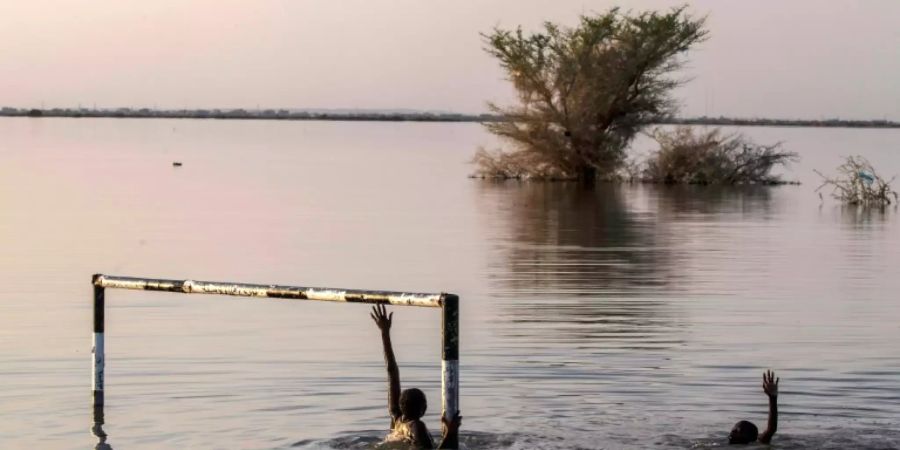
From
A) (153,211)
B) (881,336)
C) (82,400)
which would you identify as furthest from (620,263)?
(153,211)

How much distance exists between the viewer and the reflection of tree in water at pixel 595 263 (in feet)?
68.6

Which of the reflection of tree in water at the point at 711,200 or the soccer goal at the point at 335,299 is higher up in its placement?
the reflection of tree in water at the point at 711,200

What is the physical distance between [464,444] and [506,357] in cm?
470

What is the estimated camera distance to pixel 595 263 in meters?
28.8

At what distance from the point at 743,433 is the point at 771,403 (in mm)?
495

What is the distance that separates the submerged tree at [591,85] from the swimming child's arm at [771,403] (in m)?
46.7

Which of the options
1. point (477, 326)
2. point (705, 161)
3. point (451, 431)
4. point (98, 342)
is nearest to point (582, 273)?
point (477, 326)

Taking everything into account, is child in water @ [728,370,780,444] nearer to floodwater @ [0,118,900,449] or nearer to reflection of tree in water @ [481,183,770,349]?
floodwater @ [0,118,900,449]

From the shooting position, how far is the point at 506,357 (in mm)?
18297

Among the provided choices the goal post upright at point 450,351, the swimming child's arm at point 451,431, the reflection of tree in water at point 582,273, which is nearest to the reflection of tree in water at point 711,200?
the reflection of tree in water at point 582,273

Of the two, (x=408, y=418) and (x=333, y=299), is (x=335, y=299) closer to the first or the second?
(x=333, y=299)

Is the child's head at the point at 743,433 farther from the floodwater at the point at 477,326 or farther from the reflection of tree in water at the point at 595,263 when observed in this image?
the reflection of tree in water at the point at 595,263

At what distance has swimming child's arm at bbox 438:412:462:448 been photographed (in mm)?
12078

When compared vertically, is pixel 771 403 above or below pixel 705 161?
below
